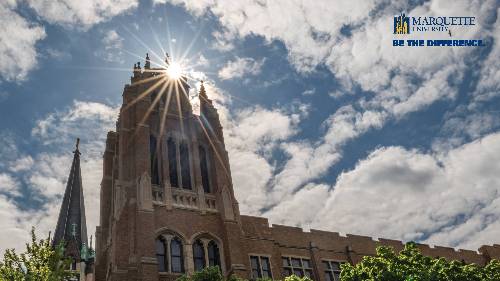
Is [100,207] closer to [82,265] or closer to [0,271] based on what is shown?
[0,271]

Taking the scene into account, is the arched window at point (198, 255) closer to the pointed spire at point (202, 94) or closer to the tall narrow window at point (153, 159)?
the tall narrow window at point (153, 159)

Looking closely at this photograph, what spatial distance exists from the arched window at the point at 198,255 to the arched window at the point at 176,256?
0.83 metres

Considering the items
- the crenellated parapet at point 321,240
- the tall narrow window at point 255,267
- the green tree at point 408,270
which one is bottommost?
the green tree at point 408,270

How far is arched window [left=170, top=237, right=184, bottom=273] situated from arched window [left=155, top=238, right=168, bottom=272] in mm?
374

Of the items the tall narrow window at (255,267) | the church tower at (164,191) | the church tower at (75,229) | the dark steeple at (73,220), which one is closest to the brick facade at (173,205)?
the church tower at (164,191)

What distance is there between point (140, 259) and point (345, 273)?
9.80m

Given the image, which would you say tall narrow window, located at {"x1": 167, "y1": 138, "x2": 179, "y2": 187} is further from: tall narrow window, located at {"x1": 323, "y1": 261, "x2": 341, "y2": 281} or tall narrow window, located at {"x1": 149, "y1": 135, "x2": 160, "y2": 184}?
tall narrow window, located at {"x1": 323, "y1": 261, "x2": 341, "y2": 281}

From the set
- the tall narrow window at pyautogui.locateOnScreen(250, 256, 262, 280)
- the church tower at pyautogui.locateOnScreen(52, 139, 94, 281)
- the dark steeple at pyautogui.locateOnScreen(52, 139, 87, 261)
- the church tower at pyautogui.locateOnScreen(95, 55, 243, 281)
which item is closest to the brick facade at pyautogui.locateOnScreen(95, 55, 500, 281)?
the church tower at pyautogui.locateOnScreen(95, 55, 243, 281)

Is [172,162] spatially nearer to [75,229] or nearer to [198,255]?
[198,255]

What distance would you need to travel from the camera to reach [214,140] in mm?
31969

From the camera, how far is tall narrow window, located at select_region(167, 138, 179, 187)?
29.2m

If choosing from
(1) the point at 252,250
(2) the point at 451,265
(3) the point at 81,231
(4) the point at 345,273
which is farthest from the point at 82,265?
(2) the point at 451,265

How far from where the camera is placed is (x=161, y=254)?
24.6 metres

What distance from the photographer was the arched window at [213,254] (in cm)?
2596
